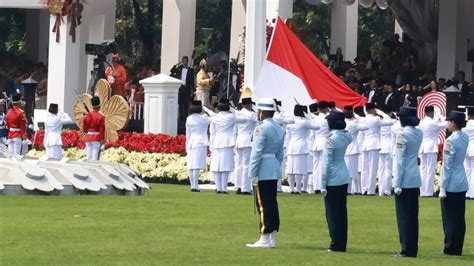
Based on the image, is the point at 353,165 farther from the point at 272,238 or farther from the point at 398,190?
the point at 398,190

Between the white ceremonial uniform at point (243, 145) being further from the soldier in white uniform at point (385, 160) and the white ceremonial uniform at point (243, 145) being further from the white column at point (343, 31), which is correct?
the white column at point (343, 31)

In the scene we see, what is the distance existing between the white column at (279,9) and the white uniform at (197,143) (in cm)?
789

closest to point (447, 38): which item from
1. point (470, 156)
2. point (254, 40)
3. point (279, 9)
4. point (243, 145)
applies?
point (279, 9)

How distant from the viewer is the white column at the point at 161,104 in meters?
39.1

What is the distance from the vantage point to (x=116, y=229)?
21141mm

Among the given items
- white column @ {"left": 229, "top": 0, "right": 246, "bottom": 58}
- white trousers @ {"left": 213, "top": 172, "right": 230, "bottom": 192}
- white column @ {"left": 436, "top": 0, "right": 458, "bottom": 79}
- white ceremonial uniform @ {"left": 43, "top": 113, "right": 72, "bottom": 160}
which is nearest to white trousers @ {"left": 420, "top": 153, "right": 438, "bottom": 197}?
white trousers @ {"left": 213, "top": 172, "right": 230, "bottom": 192}

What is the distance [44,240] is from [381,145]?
45.0 ft

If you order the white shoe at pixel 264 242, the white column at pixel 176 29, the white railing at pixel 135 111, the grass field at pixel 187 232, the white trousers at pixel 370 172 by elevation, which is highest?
the white column at pixel 176 29

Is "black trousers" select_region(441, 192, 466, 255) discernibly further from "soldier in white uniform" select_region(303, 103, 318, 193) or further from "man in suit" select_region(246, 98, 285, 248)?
"soldier in white uniform" select_region(303, 103, 318, 193)

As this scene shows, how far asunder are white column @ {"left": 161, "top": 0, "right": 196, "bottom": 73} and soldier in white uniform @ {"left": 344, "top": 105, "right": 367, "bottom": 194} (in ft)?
51.9

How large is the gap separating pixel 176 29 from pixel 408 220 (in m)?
28.6

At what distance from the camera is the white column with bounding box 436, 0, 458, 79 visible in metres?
45.7

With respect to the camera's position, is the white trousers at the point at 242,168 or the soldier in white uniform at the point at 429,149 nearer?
the white trousers at the point at 242,168

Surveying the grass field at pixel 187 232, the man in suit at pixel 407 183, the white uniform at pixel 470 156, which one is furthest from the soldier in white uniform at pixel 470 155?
the man in suit at pixel 407 183
